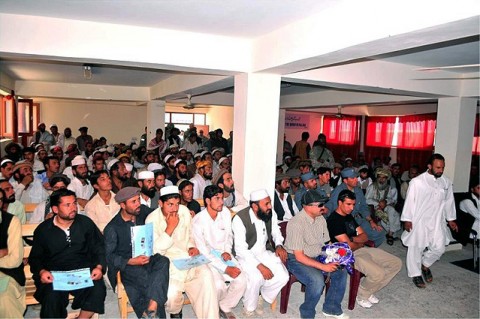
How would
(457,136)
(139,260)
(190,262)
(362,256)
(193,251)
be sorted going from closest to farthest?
(139,260), (190,262), (193,251), (362,256), (457,136)

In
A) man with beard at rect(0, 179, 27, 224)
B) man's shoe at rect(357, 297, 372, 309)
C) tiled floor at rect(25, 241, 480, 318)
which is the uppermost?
man with beard at rect(0, 179, 27, 224)

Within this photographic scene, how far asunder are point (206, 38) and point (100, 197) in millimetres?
2480

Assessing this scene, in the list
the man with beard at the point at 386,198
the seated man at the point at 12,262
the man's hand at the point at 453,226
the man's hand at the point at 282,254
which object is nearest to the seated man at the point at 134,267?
the seated man at the point at 12,262

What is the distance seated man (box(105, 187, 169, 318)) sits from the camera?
10.9ft

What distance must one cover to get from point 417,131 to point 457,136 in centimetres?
672

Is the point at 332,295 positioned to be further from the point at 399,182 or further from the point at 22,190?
the point at 399,182

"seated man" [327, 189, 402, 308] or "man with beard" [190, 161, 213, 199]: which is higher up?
"man with beard" [190, 161, 213, 199]

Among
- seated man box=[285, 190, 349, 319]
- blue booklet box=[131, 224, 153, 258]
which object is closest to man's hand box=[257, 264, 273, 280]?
seated man box=[285, 190, 349, 319]

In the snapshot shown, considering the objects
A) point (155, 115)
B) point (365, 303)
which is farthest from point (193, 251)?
point (155, 115)

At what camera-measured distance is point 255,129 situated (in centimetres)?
511

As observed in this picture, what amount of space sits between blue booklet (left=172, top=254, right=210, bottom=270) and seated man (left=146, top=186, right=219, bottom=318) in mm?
65

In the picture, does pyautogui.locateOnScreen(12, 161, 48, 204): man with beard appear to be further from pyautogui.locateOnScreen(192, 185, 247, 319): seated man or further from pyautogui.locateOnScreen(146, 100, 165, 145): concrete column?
pyautogui.locateOnScreen(146, 100, 165, 145): concrete column

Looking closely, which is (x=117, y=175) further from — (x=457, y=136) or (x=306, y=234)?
(x=457, y=136)

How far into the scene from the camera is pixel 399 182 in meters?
8.09
